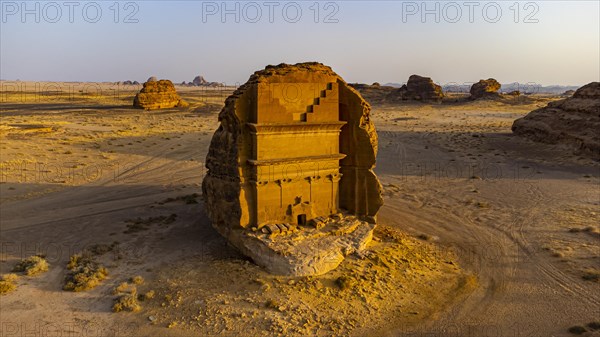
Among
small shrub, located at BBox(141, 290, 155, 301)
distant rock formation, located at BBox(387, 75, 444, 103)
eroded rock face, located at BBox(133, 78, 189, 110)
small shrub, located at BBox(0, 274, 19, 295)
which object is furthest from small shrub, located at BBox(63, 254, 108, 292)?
distant rock formation, located at BBox(387, 75, 444, 103)

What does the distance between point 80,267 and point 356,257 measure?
7.77m

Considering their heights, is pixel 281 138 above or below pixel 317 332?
above

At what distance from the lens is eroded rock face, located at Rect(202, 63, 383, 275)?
38.6ft

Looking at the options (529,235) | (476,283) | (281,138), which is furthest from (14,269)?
(529,235)

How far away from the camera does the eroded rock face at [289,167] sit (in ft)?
38.6

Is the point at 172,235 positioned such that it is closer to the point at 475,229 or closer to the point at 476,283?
the point at 476,283

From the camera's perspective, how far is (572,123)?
32.0 m

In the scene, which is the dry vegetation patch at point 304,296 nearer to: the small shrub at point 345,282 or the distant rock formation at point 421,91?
the small shrub at point 345,282

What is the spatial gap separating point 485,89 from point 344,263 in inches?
3107

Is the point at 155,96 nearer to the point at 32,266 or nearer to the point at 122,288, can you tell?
the point at 32,266

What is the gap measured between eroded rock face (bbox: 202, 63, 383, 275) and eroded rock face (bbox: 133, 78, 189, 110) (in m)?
53.9

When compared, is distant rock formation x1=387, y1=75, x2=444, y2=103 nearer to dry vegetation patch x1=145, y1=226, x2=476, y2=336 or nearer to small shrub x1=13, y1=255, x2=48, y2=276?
dry vegetation patch x1=145, y1=226, x2=476, y2=336

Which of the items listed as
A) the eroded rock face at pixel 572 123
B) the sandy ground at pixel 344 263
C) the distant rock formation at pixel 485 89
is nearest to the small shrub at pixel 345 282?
the sandy ground at pixel 344 263

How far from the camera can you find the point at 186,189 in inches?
847
